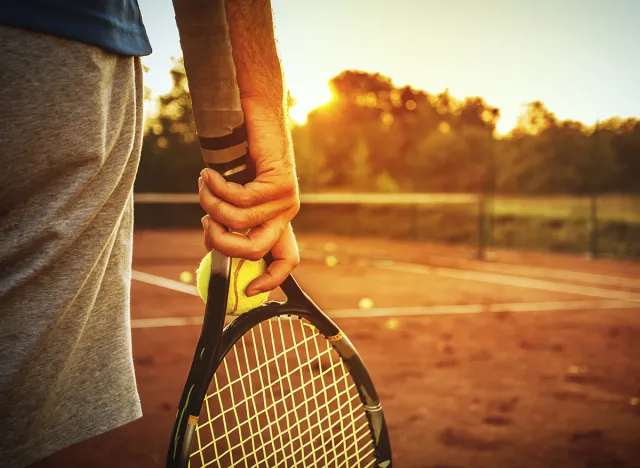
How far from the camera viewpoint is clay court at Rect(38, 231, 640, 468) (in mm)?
2580

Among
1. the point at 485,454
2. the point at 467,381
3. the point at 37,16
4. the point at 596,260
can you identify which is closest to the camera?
the point at 37,16

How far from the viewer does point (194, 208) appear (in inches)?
869

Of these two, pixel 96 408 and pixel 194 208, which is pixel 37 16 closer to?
pixel 96 408

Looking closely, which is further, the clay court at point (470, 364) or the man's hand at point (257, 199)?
the clay court at point (470, 364)

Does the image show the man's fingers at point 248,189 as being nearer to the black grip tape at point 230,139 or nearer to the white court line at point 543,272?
the black grip tape at point 230,139

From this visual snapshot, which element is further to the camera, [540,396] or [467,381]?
[467,381]

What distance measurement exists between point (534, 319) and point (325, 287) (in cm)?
260

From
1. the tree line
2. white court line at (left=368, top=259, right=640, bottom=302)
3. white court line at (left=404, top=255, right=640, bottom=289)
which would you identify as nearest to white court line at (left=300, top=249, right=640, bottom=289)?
white court line at (left=404, top=255, right=640, bottom=289)

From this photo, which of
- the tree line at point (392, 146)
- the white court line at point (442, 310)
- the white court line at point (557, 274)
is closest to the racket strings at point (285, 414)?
the white court line at point (442, 310)

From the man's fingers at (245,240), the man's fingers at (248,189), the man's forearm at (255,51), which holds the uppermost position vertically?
the man's forearm at (255,51)

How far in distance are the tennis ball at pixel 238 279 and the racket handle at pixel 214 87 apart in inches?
6.6

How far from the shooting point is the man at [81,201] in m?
0.96

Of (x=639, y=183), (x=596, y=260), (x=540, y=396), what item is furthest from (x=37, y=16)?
(x=639, y=183)

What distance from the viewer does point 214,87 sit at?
1.16 meters
